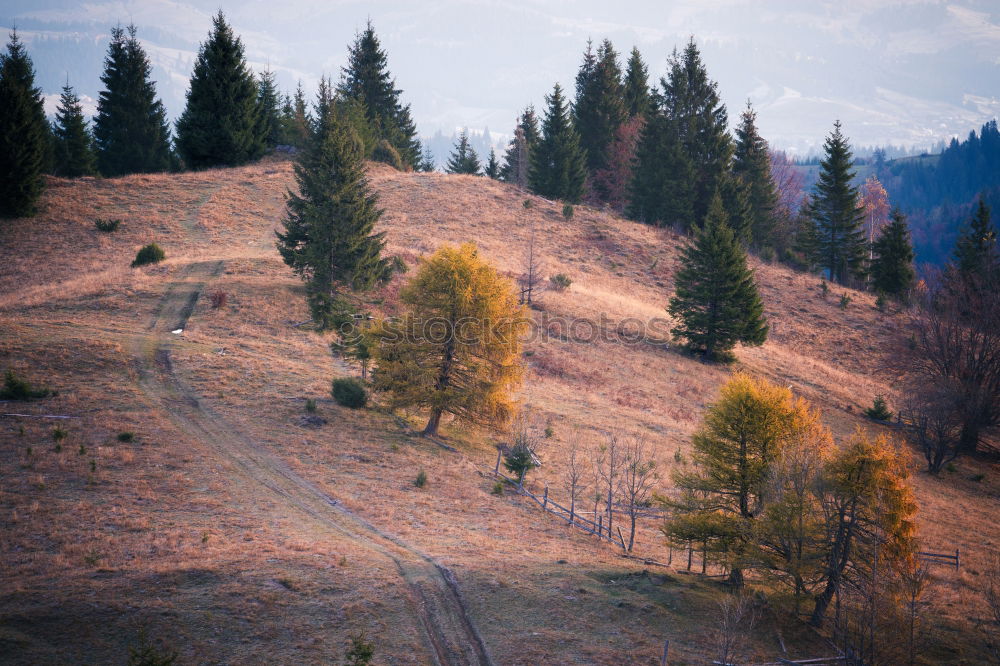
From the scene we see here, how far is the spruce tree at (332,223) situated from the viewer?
35969 mm

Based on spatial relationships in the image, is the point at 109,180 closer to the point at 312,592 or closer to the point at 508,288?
the point at 508,288

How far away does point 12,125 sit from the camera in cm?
4403

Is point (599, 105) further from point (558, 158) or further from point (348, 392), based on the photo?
point (348, 392)

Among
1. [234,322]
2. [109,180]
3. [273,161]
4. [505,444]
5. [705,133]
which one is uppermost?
[705,133]

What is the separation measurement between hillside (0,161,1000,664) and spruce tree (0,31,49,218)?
1.86m

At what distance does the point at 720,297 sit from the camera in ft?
143

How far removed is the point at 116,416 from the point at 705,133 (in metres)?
63.3

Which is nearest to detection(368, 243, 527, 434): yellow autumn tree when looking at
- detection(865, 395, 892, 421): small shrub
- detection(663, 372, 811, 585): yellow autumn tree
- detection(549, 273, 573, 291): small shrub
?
detection(663, 372, 811, 585): yellow autumn tree

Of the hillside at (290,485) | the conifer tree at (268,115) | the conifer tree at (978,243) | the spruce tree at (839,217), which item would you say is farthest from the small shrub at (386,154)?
the conifer tree at (978,243)

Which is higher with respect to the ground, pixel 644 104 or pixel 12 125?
pixel 644 104

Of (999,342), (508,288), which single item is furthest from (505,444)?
(999,342)

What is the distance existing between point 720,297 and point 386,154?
4932cm

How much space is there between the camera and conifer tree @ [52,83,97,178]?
60.7 meters

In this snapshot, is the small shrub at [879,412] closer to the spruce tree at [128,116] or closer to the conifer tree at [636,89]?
the conifer tree at [636,89]
